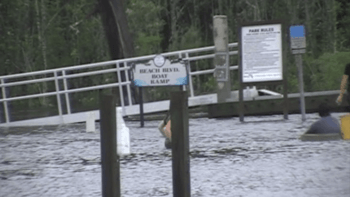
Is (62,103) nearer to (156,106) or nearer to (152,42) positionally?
(156,106)

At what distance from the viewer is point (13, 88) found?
50.7 m

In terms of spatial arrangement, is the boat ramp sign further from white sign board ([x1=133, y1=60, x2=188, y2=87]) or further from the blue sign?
white sign board ([x1=133, y1=60, x2=188, y2=87])

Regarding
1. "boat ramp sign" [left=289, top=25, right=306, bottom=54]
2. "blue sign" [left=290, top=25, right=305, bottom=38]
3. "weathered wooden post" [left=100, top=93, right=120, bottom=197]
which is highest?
"blue sign" [left=290, top=25, right=305, bottom=38]

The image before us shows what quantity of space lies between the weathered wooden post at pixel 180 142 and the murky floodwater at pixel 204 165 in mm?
1402

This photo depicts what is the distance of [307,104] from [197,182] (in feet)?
33.1

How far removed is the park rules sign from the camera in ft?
59.9

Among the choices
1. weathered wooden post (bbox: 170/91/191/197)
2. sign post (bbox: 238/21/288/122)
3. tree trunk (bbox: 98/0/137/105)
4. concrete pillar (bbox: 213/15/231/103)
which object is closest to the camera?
weathered wooden post (bbox: 170/91/191/197)

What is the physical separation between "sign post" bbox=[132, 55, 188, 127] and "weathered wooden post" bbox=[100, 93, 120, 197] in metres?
10.2

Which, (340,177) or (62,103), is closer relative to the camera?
(340,177)

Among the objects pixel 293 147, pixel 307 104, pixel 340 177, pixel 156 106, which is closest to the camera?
pixel 340 177

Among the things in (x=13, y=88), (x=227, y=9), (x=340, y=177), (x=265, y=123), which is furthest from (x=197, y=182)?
(x=227, y=9)

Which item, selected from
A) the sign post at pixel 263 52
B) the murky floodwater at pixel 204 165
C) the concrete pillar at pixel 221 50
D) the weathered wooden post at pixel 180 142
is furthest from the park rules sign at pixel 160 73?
the weathered wooden post at pixel 180 142

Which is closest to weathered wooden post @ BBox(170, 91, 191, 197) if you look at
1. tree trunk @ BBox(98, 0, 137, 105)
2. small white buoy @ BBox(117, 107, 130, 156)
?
small white buoy @ BBox(117, 107, 130, 156)

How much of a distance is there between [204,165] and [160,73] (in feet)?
23.2
